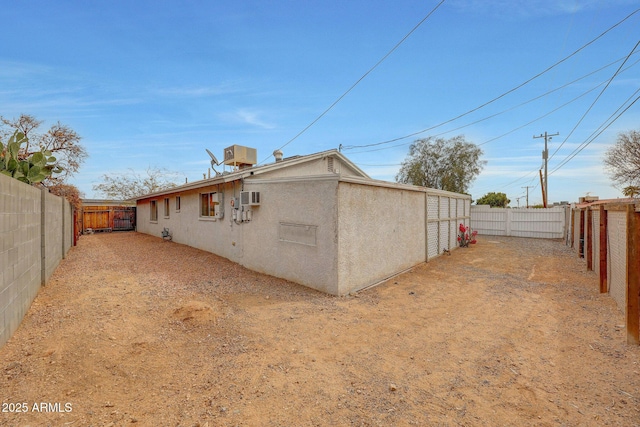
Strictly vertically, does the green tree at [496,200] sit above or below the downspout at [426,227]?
above

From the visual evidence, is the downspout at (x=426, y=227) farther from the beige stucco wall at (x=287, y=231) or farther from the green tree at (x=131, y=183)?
the green tree at (x=131, y=183)

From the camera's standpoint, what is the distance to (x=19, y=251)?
13.9ft

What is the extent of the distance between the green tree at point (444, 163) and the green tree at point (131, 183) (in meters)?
23.9

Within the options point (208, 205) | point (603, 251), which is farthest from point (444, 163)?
point (208, 205)

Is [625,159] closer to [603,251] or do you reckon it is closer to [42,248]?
[603,251]

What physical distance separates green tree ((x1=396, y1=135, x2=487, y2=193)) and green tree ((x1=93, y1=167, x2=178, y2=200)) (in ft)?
78.3

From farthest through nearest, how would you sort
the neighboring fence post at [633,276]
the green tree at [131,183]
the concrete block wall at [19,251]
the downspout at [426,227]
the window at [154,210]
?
the green tree at [131,183], the window at [154,210], the downspout at [426,227], the neighboring fence post at [633,276], the concrete block wall at [19,251]

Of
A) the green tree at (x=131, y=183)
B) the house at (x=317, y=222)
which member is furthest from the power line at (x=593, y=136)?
the green tree at (x=131, y=183)

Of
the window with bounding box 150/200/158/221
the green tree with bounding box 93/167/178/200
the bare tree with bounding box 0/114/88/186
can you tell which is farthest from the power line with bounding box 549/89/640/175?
the green tree with bounding box 93/167/178/200

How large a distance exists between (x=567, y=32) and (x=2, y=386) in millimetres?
15968

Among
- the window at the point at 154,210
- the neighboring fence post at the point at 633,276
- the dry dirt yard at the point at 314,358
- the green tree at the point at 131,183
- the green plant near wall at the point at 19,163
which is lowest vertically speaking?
the dry dirt yard at the point at 314,358

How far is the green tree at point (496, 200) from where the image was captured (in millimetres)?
30953

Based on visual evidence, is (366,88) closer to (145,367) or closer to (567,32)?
(567,32)

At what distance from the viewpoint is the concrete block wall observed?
3572 mm
